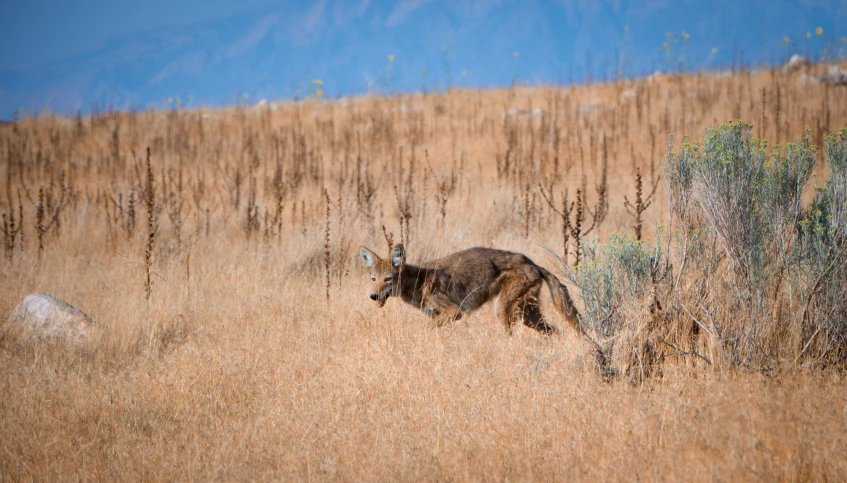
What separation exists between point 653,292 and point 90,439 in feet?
14.7

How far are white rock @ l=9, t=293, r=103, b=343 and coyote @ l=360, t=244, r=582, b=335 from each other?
9.79 feet

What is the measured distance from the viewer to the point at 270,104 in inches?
954

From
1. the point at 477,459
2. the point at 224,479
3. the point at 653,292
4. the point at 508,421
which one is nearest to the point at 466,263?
the point at 653,292

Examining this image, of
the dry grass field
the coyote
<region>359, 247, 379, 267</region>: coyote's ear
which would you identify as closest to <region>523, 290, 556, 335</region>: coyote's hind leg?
the coyote

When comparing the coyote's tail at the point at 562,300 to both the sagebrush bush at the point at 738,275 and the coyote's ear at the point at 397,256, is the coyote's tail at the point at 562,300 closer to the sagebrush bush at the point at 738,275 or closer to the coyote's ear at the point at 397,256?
the sagebrush bush at the point at 738,275

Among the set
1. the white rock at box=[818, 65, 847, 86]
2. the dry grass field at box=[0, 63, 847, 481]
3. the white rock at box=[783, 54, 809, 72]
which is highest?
the white rock at box=[783, 54, 809, 72]

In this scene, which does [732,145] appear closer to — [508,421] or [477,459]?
[508,421]

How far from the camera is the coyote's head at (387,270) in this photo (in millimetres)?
6418

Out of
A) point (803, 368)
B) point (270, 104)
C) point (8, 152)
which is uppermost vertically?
point (270, 104)

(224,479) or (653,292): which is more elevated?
(653,292)

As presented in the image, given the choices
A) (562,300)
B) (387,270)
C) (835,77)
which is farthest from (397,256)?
(835,77)

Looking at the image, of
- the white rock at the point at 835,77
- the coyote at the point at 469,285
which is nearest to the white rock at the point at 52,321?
the coyote at the point at 469,285

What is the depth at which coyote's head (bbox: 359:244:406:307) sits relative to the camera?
642 cm

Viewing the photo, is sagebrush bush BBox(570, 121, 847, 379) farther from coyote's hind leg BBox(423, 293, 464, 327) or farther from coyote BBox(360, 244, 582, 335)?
coyote's hind leg BBox(423, 293, 464, 327)
